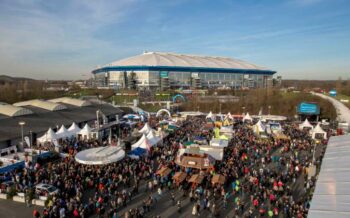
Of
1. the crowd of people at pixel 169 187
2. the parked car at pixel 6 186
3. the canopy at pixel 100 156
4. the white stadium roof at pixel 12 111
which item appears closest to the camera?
the crowd of people at pixel 169 187

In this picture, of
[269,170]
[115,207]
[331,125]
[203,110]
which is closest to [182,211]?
[115,207]

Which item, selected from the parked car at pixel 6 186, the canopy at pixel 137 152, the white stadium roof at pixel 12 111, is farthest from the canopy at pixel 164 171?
the white stadium roof at pixel 12 111

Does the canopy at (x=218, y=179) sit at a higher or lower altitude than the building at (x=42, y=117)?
lower

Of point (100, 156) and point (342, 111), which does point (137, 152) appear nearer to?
point (100, 156)

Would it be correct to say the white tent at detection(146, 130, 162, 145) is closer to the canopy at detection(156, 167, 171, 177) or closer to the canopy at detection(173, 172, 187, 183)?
the canopy at detection(156, 167, 171, 177)

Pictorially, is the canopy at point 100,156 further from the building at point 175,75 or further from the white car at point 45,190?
the building at point 175,75

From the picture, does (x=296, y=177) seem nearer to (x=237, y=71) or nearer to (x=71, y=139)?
(x=71, y=139)
